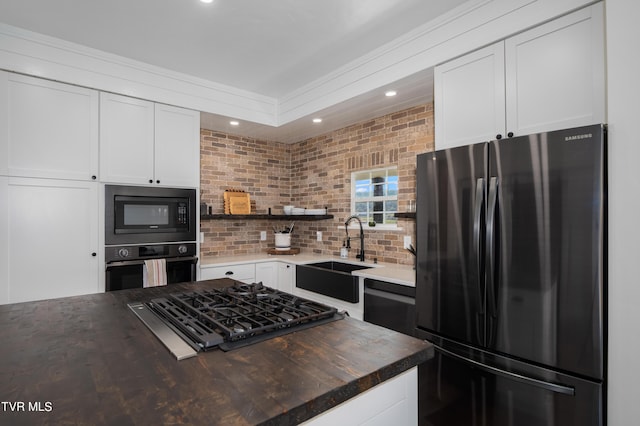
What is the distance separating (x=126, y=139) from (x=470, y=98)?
293 cm

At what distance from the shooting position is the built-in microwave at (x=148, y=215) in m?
2.95

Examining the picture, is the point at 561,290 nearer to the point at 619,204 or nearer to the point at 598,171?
the point at 619,204

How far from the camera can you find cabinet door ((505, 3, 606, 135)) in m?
1.69

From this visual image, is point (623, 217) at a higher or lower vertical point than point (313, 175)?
lower

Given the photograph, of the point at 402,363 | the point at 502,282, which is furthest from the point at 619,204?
the point at 402,363

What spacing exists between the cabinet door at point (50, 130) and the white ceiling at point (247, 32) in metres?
0.43

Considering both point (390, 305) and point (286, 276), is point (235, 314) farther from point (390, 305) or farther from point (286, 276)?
point (286, 276)

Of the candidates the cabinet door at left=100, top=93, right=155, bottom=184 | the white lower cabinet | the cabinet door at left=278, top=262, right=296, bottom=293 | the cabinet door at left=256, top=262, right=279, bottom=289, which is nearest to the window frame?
the cabinet door at left=278, top=262, right=296, bottom=293

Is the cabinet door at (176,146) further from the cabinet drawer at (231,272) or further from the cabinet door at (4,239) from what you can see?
the cabinet door at (4,239)

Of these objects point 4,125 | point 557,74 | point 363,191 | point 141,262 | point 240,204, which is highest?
point 557,74

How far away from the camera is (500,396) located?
1812 mm

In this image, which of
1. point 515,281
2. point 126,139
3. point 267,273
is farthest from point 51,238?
point 515,281

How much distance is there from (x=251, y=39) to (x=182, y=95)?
1129 mm

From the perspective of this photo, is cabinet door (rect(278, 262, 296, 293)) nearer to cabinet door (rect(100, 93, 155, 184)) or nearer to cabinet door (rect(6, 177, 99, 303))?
cabinet door (rect(100, 93, 155, 184))
